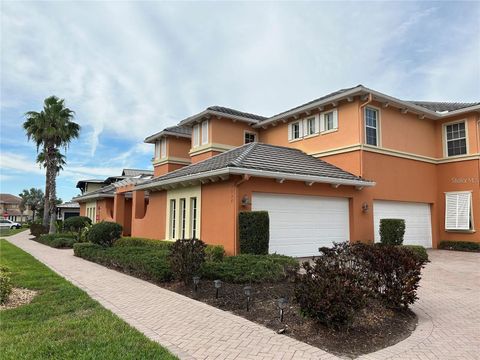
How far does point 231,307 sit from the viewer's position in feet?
23.3

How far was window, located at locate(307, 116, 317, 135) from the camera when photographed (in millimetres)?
18000

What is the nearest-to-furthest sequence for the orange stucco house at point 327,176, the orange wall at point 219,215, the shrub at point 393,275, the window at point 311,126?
the shrub at point 393,275 → the orange wall at point 219,215 → the orange stucco house at point 327,176 → the window at point 311,126

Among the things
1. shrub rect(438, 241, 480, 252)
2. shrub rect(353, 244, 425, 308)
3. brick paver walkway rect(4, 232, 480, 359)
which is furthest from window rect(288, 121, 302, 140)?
shrub rect(353, 244, 425, 308)

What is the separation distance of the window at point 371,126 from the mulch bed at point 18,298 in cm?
1380

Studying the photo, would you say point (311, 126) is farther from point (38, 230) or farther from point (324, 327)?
point (38, 230)

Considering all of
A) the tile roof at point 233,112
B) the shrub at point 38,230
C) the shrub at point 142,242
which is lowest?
the shrub at point 38,230

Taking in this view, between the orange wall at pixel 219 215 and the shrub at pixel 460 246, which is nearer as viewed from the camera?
the orange wall at pixel 219 215

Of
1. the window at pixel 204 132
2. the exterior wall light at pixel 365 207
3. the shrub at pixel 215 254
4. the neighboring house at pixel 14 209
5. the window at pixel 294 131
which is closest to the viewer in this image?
the shrub at pixel 215 254

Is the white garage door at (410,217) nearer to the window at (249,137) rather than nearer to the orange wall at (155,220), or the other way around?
the window at (249,137)

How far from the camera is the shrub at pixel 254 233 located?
11438 millimetres

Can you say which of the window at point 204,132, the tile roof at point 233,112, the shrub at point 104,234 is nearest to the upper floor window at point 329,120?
the tile roof at point 233,112

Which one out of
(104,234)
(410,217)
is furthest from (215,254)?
(410,217)

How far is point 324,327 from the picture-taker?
559 centimetres

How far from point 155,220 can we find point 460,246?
49.8 feet
